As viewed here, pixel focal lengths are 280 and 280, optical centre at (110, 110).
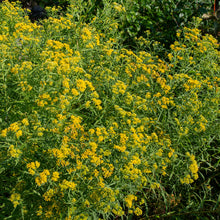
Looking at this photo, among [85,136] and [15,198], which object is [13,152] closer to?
[15,198]

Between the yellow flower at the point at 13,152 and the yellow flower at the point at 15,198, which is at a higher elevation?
the yellow flower at the point at 13,152

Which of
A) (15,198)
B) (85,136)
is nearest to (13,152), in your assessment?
(15,198)

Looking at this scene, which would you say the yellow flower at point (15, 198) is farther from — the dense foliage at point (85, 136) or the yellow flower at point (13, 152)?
the yellow flower at point (13, 152)

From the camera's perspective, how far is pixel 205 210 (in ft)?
11.4

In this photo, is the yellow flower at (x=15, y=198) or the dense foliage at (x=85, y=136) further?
the dense foliage at (x=85, y=136)

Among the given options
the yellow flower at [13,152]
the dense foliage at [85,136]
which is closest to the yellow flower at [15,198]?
the dense foliage at [85,136]

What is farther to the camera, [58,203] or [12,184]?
[12,184]

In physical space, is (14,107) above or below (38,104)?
below

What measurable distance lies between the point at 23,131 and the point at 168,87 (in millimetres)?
2017

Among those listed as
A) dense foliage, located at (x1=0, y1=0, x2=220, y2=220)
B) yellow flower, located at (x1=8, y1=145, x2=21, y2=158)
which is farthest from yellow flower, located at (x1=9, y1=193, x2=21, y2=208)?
yellow flower, located at (x1=8, y1=145, x2=21, y2=158)

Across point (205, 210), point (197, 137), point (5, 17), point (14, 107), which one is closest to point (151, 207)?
point (205, 210)

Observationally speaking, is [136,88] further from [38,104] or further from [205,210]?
[205,210]

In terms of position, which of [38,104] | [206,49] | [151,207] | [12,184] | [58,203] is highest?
[206,49]

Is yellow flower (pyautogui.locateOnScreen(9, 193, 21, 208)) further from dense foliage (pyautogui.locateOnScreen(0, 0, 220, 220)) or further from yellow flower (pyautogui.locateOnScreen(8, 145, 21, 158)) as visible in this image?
yellow flower (pyautogui.locateOnScreen(8, 145, 21, 158))
